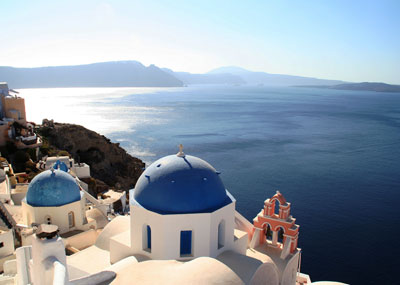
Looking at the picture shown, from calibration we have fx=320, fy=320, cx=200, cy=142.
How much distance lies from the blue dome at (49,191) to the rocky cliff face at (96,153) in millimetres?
28308

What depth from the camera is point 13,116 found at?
3741 centimetres

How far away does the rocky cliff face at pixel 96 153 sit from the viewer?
43.8 meters

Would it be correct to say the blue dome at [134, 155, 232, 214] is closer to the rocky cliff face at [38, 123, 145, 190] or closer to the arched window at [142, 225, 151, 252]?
the arched window at [142, 225, 151, 252]

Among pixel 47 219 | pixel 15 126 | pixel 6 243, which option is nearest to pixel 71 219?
pixel 47 219

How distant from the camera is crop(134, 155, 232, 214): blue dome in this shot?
32.1 ft

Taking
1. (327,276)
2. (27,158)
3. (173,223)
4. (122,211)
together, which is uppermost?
(173,223)

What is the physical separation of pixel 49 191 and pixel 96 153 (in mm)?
31721

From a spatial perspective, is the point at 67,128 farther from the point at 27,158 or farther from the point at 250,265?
the point at 250,265

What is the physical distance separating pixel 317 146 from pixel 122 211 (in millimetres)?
38427

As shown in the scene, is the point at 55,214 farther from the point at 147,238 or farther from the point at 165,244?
the point at 165,244

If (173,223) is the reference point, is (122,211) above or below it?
below

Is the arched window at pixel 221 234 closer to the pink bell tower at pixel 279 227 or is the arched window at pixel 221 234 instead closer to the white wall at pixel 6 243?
the pink bell tower at pixel 279 227

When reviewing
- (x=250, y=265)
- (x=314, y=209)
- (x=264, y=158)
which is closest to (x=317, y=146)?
(x=264, y=158)

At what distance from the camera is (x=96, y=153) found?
4519 centimetres
